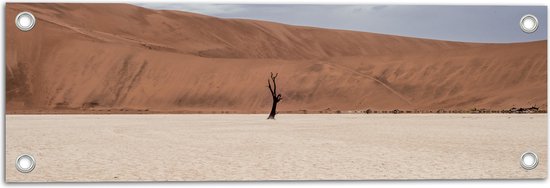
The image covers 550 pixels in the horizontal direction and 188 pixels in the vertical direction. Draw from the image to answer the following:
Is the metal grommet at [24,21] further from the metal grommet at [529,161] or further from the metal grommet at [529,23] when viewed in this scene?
the metal grommet at [529,161]

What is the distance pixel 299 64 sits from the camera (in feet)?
185

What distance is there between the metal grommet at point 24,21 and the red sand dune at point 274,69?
14308 mm

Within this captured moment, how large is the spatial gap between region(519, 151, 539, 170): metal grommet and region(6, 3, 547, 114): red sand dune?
1572 cm

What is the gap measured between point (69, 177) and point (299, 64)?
47641 mm

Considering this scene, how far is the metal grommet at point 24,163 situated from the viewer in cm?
863

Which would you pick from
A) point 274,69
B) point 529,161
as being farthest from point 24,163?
point 274,69

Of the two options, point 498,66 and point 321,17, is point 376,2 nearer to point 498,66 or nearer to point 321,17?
point 321,17

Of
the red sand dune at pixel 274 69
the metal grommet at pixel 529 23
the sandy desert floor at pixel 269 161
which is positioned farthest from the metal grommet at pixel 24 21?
the red sand dune at pixel 274 69

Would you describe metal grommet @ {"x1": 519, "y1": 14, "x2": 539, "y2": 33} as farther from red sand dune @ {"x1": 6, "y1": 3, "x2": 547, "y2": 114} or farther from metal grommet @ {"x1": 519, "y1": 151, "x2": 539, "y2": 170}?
red sand dune @ {"x1": 6, "y1": 3, "x2": 547, "y2": 114}

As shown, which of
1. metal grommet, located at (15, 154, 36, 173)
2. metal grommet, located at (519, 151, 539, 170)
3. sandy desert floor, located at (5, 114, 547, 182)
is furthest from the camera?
sandy desert floor, located at (5, 114, 547, 182)

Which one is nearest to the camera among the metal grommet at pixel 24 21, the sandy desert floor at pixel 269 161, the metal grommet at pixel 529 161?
the metal grommet at pixel 24 21

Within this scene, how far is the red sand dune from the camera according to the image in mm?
32781

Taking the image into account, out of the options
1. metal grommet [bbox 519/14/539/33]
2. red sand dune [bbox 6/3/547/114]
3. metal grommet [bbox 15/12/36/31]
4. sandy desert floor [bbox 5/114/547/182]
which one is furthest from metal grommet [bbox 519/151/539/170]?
red sand dune [bbox 6/3/547/114]

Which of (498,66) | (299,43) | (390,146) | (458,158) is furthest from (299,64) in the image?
(458,158)
